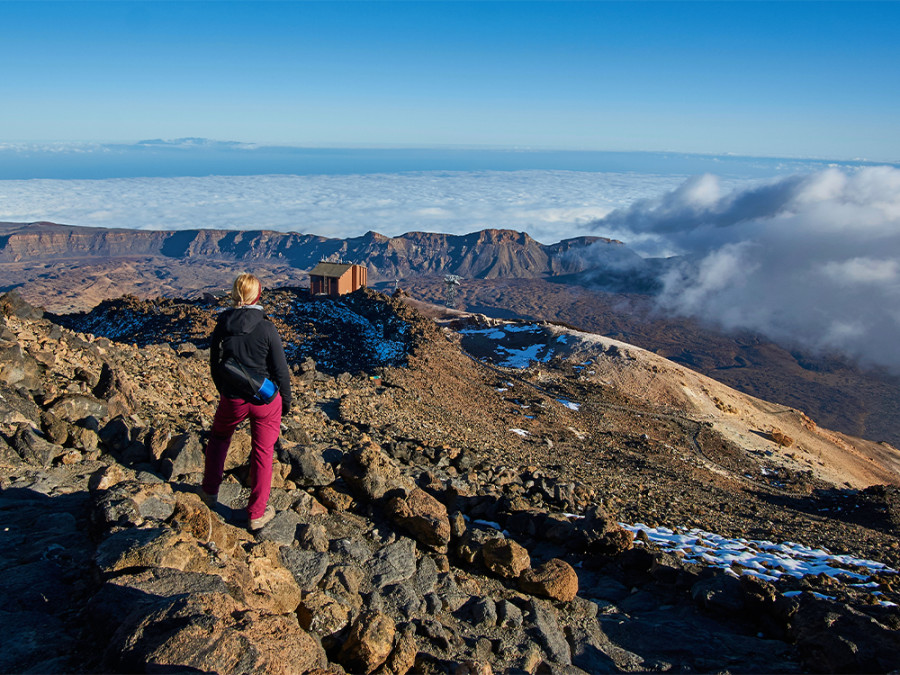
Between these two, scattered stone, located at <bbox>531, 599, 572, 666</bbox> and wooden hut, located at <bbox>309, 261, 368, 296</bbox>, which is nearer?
Result: scattered stone, located at <bbox>531, 599, 572, 666</bbox>

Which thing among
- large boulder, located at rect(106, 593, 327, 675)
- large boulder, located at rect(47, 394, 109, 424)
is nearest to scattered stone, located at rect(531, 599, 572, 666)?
large boulder, located at rect(106, 593, 327, 675)

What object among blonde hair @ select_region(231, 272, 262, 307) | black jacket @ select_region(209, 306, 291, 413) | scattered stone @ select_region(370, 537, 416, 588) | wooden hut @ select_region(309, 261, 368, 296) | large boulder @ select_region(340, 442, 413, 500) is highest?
blonde hair @ select_region(231, 272, 262, 307)

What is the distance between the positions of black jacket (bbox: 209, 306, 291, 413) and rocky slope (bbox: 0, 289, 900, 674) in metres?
1.23

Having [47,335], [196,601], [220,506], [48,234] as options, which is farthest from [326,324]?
[48,234]

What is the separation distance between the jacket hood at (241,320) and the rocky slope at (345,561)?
4.95ft

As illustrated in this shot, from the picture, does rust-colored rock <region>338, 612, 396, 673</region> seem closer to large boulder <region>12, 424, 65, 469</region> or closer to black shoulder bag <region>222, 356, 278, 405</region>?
black shoulder bag <region>222, 356, 278, 405</region>

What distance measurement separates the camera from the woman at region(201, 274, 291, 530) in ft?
14.8

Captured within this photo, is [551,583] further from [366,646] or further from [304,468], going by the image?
[304,468]

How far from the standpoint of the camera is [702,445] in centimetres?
2269

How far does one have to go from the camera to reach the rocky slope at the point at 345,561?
310 cm

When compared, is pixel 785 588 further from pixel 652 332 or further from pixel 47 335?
pixel 652 332

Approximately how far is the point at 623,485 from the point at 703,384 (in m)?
24.5

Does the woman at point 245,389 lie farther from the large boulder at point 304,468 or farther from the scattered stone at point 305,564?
the large boulder at point 304,468

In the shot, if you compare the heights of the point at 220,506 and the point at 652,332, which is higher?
the point at 220,506
